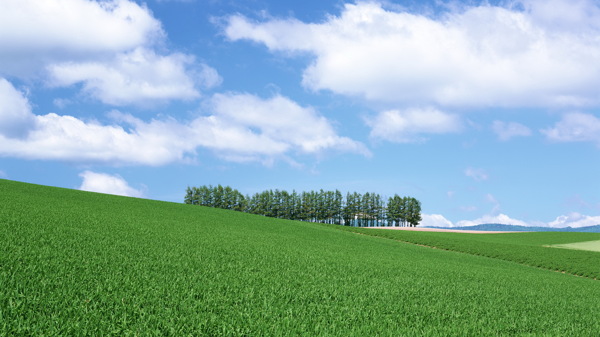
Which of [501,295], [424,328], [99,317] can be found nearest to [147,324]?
[99,317]

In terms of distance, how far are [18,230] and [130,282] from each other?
7171 millimetres

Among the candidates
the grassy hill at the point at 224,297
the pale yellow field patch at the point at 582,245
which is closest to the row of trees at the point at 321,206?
the pale yellow field patch at the point at 582,245

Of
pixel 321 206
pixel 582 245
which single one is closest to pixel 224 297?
pixel 582 245

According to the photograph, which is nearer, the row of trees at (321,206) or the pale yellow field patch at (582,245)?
the pale yellow field patch at (582,245)

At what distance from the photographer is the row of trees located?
128875mm

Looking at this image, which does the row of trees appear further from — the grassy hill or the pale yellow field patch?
the grassy hill

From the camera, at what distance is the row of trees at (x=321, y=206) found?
128875 millimetres

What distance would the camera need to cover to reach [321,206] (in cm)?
12850

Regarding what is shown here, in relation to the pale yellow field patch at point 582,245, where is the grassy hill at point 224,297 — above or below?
above

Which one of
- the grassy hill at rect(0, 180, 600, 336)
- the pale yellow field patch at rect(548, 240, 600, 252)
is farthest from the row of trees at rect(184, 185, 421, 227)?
the grassy hill at rect(0, 180, 600, 336)

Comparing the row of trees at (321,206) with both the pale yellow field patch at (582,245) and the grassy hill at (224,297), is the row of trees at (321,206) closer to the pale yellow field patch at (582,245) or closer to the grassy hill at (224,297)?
the pale yellow field patch at (582,245)

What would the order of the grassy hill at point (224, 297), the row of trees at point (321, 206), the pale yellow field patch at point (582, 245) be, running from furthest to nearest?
the row of trees at point (321, 206) → the pale yellow field patch at point (582, 245) → the grassy hill at point (224, 297)

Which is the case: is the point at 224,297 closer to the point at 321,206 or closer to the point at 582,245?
the point at 582,245

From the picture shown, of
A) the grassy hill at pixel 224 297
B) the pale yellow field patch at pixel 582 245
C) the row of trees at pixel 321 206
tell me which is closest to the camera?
the grassy hill at pixel 224 297
